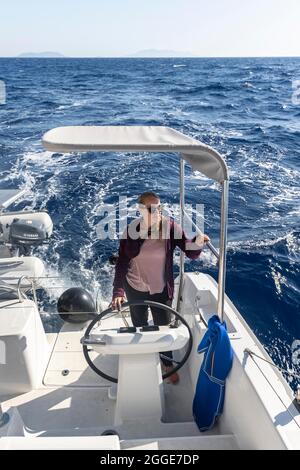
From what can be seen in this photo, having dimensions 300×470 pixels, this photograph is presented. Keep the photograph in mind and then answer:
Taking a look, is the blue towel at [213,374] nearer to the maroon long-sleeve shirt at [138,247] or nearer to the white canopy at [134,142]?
the maroon long-sleeve shirt at [138,247]

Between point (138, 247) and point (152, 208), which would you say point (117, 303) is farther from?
point (152, 208)

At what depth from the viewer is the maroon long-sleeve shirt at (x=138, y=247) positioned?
2.44 m

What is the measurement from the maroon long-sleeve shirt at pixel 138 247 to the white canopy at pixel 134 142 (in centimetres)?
45

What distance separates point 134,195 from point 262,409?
663 centimetres

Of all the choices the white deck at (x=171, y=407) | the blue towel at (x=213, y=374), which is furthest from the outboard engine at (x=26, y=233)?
the blue towel at (x=213, y=374)

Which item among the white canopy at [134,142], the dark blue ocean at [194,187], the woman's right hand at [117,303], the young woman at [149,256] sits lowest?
the dark blue ocean at [194,187]

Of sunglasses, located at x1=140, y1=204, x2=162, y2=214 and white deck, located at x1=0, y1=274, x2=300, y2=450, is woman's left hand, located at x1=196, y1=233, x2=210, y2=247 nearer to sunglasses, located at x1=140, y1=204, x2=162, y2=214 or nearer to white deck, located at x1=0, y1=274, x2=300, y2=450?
sunglasses, located at x1=140, y1=204, x2=162, y2=214

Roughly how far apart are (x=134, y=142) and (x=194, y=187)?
6780 millimetres

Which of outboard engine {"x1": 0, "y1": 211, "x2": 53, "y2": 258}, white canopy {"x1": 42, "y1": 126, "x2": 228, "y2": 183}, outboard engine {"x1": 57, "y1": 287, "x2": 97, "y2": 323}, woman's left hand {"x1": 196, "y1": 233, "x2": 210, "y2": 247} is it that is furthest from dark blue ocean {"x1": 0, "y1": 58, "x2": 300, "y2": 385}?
white canopy {"x1": 42, "y1": 126, "x2": 228, "y2": 183}

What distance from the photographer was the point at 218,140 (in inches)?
474

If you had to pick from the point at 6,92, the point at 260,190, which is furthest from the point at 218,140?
the point at 6,92

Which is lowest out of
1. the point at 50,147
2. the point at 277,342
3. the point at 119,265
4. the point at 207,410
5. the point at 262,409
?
the point at 277,342

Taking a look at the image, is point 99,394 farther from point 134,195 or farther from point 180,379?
point 134,195

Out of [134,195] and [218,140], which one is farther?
[218,140]
